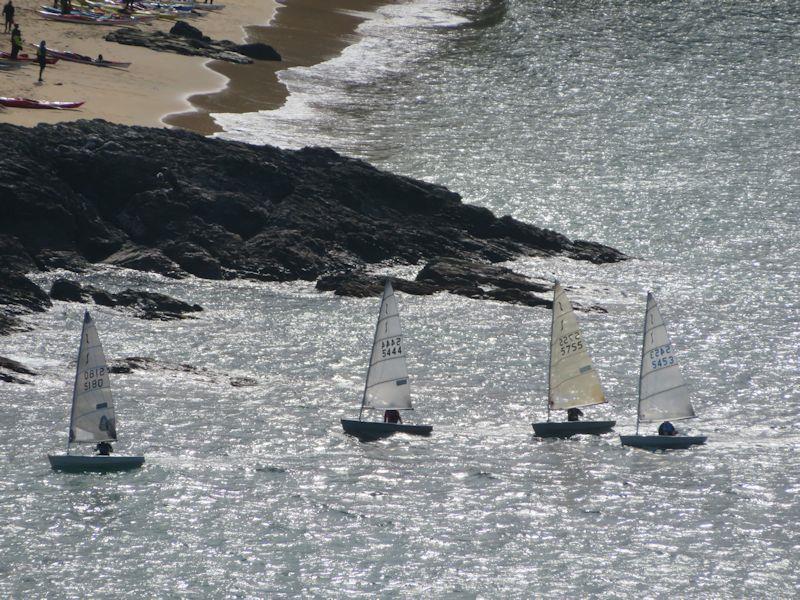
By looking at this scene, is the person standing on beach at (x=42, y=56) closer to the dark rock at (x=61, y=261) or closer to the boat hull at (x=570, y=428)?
the dark rock at (x=61, y=261)

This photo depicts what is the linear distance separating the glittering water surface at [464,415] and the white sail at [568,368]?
1214mm

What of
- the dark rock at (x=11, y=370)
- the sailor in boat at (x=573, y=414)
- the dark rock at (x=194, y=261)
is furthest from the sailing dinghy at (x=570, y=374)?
the dark rock at (x=194, y=261)

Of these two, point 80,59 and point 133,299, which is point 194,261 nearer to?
→ point 133,299

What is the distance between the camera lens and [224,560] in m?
34.2

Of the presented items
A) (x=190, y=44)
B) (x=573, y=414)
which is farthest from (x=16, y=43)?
(x=573, y=414)

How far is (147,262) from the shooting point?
2347 inches

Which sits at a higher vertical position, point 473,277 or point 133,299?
point 473,277

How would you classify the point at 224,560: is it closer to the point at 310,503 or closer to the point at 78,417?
the point at 310,503

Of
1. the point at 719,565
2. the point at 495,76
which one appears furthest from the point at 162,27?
the point at 719,565

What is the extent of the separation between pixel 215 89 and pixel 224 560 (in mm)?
57120

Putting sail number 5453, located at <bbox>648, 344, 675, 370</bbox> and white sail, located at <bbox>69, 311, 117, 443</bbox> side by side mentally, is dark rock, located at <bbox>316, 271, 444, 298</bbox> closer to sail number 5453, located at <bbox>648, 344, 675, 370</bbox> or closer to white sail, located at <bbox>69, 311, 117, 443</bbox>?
sail number 5453, located at <bbox>648, 344, 675, 370</bbox>

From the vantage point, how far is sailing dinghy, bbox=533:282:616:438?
4538 centimetres

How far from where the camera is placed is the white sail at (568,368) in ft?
151

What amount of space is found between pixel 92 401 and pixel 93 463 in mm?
1879
